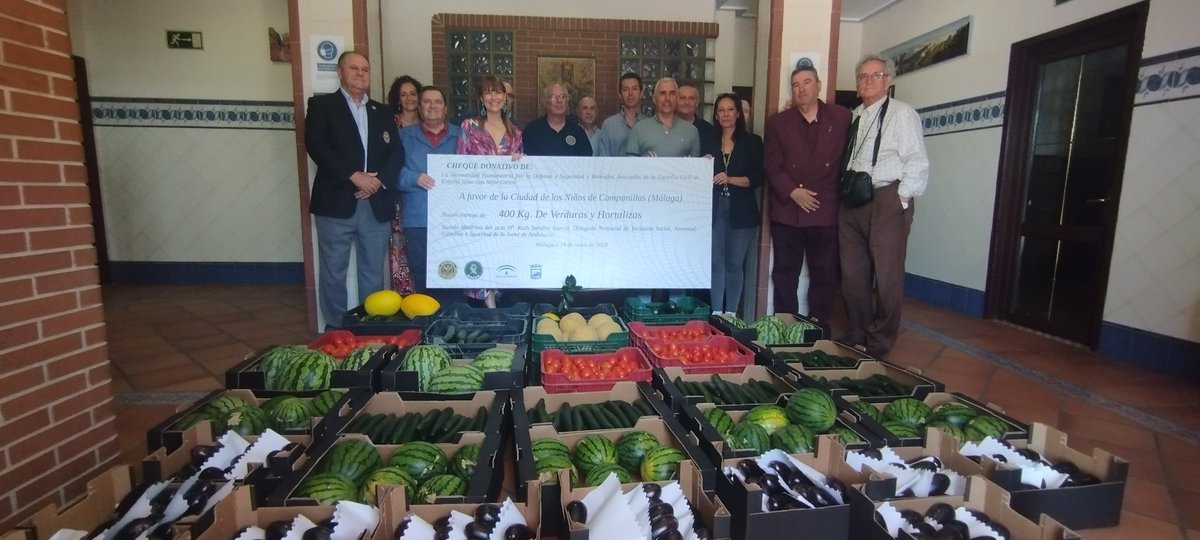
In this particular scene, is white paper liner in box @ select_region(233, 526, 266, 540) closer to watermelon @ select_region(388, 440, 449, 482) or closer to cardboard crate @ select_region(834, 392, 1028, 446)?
watermelon @ select_region(388, 440, 449, 482)

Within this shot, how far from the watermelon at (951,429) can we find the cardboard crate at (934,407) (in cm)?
9

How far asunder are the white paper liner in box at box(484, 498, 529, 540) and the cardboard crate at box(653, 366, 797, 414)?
0.71m

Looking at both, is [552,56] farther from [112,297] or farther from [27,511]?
[27,511]

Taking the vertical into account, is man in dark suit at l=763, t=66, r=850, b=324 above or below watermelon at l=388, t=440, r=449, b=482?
above

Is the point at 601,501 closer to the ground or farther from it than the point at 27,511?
farther from it

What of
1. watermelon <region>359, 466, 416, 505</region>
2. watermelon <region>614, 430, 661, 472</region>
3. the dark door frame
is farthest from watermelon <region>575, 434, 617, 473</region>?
the dark door frame

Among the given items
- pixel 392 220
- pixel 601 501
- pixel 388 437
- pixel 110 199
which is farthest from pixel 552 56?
pixel 601 501

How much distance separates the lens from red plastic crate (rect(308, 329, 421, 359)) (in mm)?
2447

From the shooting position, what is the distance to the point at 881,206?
3.24 m

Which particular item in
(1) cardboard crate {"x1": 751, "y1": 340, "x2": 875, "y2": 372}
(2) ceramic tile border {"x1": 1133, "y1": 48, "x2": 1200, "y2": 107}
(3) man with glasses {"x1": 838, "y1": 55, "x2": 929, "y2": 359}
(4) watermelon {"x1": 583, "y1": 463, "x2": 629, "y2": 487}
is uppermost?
(2) ceramic tile border {"x1": 1133, "y1": 48, "x2": 1200, "y2": 107}

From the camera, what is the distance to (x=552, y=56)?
19.4ft

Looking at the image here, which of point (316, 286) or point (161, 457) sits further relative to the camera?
point (316, 286)

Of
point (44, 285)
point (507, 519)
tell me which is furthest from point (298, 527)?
point (44, 285)

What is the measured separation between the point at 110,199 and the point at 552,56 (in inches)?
180
